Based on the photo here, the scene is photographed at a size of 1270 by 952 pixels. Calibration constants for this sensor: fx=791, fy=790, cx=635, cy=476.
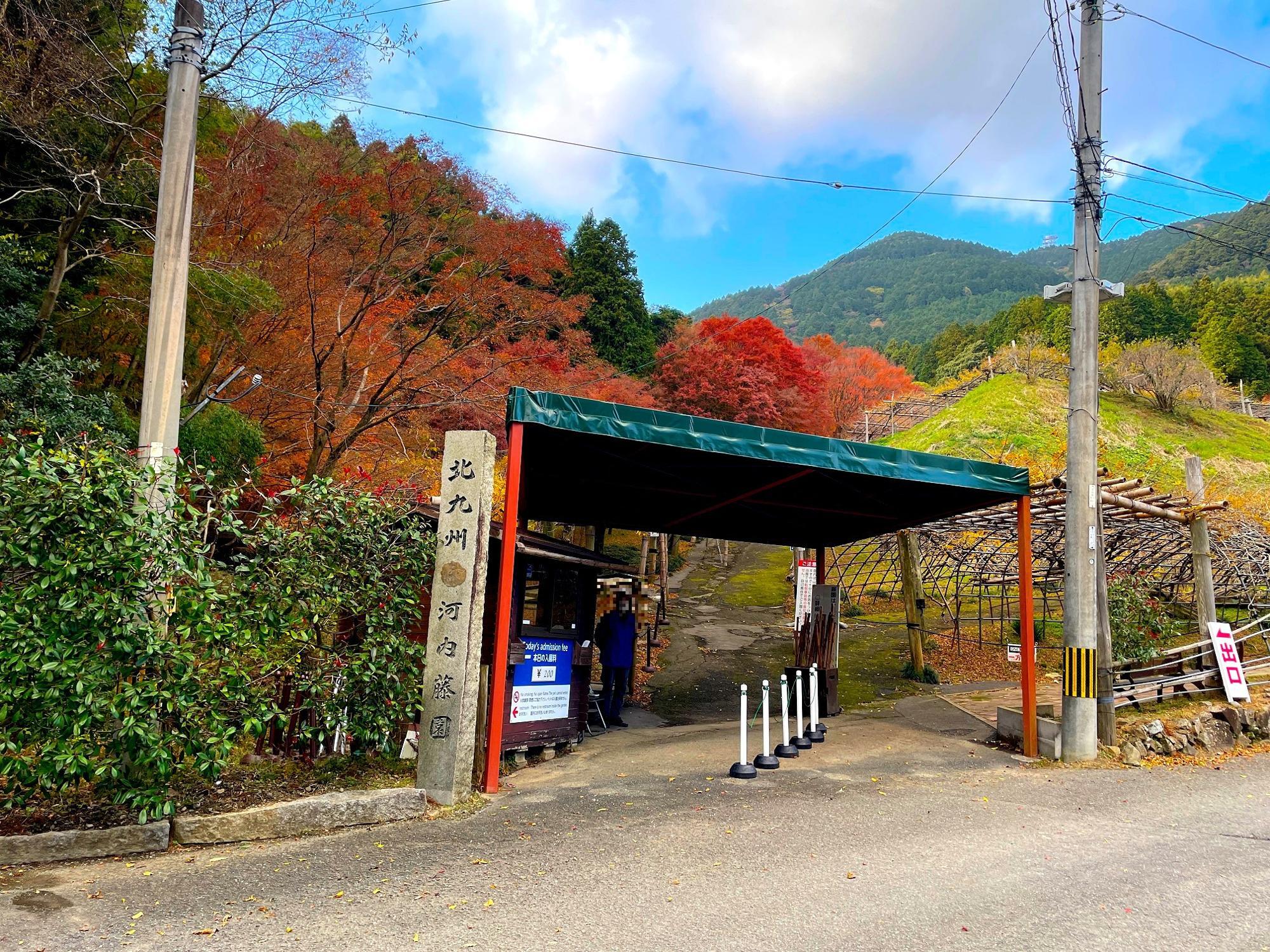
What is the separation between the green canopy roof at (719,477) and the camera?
25.3 feet

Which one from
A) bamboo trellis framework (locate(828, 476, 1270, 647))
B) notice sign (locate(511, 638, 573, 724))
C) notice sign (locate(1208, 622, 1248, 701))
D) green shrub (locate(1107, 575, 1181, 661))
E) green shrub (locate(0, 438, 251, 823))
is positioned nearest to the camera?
green shrub (locate(0, 438, 251, 823))

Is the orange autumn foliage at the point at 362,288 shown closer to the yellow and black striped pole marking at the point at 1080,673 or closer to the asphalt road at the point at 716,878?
the asphalt road at the point at 716,878

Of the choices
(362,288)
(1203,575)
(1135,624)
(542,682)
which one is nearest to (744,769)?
(542,682)

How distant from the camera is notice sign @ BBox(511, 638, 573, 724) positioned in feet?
27.3

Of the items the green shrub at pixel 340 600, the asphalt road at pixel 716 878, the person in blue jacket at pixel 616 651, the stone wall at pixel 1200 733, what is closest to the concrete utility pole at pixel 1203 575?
the stone wall at pixel 1200 733

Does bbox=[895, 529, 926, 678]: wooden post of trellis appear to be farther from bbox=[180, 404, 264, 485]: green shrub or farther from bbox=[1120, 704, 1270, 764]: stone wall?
bbox=[180, 404, 264, 485]: green shrub

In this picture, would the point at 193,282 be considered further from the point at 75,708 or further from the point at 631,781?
the point at 631,781

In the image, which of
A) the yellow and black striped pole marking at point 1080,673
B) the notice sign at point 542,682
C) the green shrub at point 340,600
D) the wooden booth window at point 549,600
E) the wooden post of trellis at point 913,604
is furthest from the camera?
the wooden post of trellis at point 913,604

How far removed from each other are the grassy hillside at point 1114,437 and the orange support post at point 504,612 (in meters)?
22.2

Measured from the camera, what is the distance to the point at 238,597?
5.72 meters

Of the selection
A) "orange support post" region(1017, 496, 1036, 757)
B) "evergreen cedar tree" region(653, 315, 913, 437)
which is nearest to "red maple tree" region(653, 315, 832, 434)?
"evergreen cedar tree" region(653, 315, 913, 437)

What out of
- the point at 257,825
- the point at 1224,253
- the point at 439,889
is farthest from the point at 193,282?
the point at 1224,253

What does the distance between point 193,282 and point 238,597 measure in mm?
7190

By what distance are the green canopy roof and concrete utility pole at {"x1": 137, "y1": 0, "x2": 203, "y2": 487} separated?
2826 millimetres
